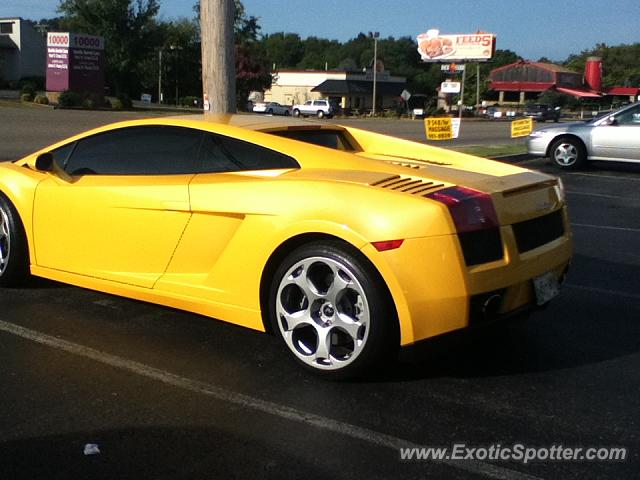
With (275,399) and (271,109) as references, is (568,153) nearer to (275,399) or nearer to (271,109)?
(275,399)

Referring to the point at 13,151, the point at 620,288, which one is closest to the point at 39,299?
the point at 620,288

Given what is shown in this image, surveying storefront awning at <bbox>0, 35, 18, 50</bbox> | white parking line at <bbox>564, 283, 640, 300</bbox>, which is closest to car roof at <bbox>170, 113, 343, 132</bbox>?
white parking line at <bbox>564, 283, 640, 300</bbox>

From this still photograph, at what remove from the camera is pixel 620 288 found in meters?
5.78

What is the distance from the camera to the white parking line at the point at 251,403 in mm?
2973

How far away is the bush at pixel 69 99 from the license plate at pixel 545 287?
45544mm

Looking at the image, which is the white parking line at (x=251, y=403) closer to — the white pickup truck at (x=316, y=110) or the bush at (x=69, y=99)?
the bush at (x=69, y=99)

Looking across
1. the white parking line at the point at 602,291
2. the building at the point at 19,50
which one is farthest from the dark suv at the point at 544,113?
the white parking line at the point at 602,291

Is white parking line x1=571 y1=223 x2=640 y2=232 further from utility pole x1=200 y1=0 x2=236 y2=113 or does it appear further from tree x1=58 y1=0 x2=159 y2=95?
tree x1=58 y1=0 x2=159 y2=95

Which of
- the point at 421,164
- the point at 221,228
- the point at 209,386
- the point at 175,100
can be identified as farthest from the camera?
the point at 175,100

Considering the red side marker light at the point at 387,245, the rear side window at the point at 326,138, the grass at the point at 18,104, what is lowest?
the red side marker light at the point at 387,245

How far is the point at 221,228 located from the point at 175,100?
72.1 m

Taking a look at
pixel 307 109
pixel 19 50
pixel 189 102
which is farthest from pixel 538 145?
pixel 19 50

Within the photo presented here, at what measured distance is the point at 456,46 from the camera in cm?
6531

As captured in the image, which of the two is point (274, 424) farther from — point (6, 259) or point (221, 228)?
point (6, 259)
